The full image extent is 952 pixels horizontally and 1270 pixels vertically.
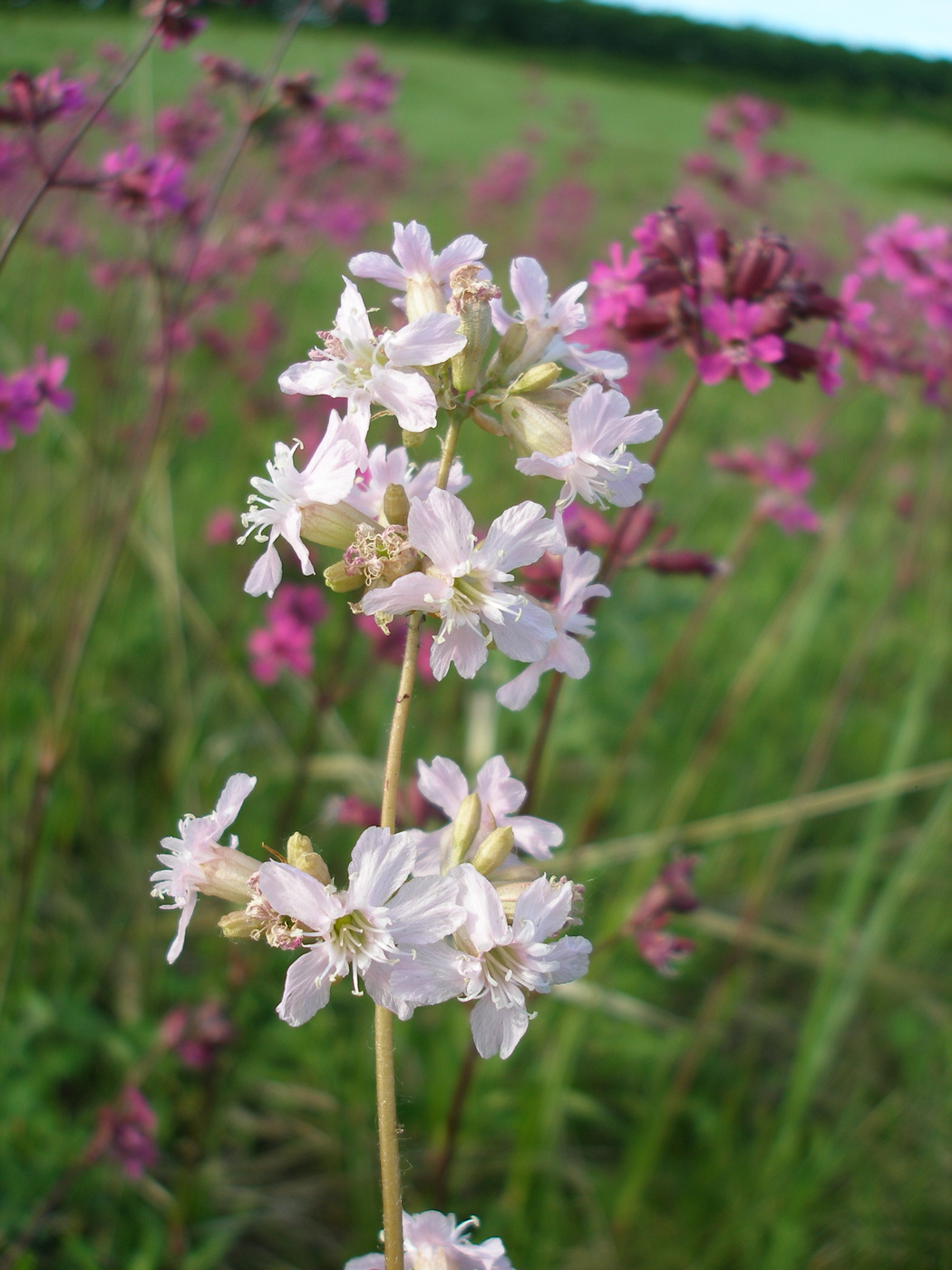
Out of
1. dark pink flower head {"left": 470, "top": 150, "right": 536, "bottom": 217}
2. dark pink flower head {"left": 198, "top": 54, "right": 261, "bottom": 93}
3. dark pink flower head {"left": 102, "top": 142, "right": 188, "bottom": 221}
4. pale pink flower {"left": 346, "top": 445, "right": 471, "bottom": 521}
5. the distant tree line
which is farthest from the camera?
the distant tree line

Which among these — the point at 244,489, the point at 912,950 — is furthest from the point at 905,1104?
the point at 244,489

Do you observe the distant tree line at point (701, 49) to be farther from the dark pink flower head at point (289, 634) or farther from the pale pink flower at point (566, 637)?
the pale pink flower at point (566, 637)

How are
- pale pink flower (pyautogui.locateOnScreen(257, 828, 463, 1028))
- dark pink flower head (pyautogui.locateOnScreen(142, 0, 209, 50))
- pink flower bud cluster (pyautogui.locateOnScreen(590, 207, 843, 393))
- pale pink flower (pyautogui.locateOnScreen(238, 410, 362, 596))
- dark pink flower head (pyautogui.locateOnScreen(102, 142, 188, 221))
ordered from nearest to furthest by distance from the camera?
pale pink flower (pyautogui.locateOnScreen(257, 828, 463, 1028)) < pale pink flower (pyautogui.locateOnScreen(238, 410, 362, 596)) < pink flower bud cluster (pyautogui.locateOnScreen(590, 207, 843, 393)) < dark pink flower head (pyautogui.locateOnScreen(142, 0, 209, 50)) < dark pink flower head (pyautogui.locateOnScreen(102, 142, 188, 221))

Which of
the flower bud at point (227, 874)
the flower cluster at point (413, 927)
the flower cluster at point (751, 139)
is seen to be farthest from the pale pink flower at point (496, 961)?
the flower cluster at point (751, 139)

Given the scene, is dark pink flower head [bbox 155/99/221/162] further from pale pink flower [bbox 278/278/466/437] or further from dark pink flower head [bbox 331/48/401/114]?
pale pink flower [bbox 278/278/466/437]

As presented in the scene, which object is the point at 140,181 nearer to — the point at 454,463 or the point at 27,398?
the point at 27,398

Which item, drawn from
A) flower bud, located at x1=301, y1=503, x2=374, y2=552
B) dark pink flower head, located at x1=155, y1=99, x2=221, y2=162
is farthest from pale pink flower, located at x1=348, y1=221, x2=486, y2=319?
dark pink flower head, located at x1=155, y1=99, x2=221, y2=162
